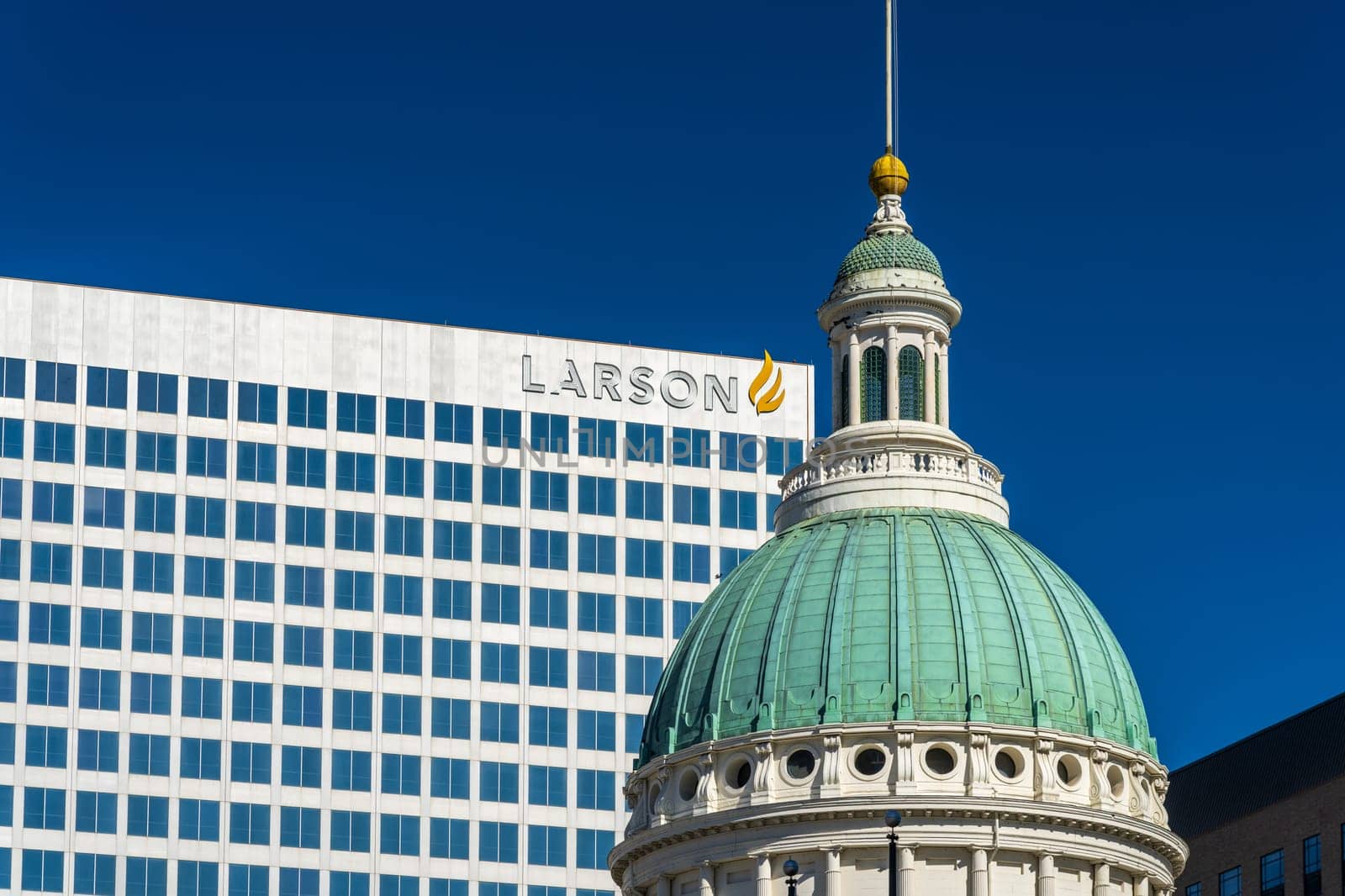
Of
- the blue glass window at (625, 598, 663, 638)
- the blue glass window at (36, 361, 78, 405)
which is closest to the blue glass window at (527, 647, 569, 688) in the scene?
the blue glass window at (625, 598, 663, 638)

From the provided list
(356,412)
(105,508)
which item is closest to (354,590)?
(356,412)

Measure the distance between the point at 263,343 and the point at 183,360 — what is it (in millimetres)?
3526

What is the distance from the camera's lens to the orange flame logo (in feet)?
533

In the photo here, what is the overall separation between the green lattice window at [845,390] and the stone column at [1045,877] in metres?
19.6

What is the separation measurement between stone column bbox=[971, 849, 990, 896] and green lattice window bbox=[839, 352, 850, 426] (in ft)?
64.1

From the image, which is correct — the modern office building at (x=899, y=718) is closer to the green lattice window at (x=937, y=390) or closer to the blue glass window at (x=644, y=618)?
the green lattice window at (x=937, y=390)

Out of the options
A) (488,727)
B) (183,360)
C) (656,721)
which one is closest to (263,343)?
(183,360)

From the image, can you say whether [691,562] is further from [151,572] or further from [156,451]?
[156,451]

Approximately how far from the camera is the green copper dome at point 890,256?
413 feet

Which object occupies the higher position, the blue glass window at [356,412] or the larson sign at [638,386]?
the larson sign at [638,386]

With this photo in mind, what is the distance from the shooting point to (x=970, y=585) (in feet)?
379

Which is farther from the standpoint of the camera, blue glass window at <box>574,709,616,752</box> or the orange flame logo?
the orange flame logo

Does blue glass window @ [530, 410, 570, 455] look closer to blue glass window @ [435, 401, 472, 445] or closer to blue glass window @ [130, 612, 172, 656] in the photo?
blue glass window @ [435, 401, 472, 445]

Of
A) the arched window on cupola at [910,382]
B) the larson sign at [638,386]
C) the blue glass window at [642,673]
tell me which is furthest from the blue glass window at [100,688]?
the arched window on cupola at [910,382]
